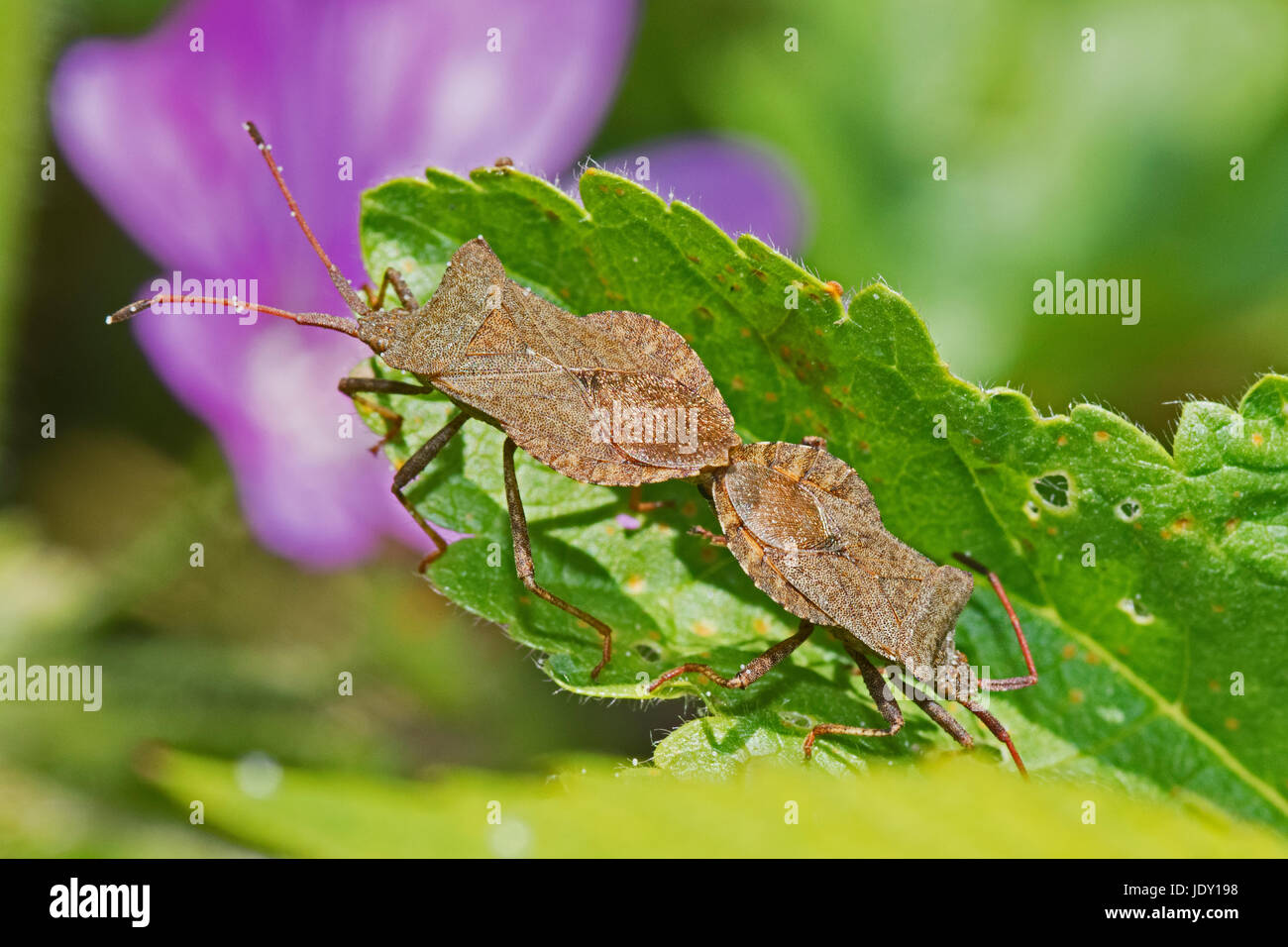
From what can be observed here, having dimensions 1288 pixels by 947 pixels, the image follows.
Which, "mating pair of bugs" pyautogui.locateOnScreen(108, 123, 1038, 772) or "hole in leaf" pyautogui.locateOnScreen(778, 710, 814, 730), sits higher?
"mating pair of bugs" pyautogui.locateOnScreen(108, 123, 1038, 772)

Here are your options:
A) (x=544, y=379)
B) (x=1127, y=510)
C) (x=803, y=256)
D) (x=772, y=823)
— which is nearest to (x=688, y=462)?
(x=544, y=379)

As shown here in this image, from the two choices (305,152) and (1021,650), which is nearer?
(1021,650)

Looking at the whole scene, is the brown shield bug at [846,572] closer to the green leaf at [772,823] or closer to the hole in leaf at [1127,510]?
the hole in leaf at [1127,510]

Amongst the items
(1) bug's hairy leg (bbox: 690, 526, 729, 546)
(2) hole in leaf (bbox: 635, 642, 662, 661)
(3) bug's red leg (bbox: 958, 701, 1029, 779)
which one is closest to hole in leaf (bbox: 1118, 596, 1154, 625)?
(3) bug's red leg (bbox: 958, 701, 1029, 779)

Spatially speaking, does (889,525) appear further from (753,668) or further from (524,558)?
(524,558)

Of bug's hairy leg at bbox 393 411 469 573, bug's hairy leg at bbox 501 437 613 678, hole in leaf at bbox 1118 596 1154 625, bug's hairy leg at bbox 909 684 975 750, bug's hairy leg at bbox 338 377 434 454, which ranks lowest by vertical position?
bug's hairy leg at bbox 909 684 975 750

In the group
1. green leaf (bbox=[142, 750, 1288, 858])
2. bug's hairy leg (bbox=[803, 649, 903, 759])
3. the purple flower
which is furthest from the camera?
the purple flower

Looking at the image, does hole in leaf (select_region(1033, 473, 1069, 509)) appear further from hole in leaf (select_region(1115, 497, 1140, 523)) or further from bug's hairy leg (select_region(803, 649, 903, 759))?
bug's hairy leg (select_region(803, 649, 903, 759))

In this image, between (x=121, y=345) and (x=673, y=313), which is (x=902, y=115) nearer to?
(x=673, y=313)
